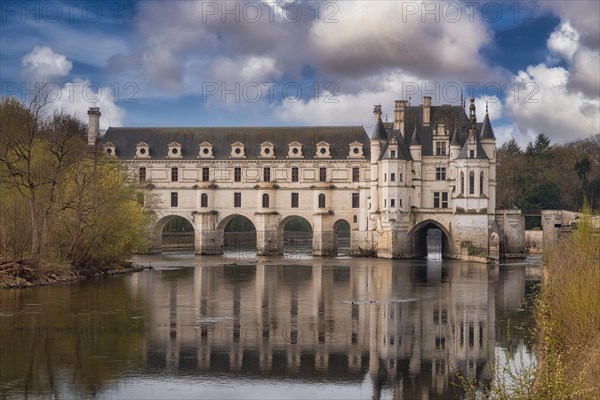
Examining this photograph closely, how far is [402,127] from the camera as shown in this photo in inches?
2361

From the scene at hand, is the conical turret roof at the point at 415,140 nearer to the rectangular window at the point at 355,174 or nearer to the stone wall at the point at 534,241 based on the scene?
the rectangular window at the point at 355,174

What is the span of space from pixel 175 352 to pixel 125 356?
1217mm

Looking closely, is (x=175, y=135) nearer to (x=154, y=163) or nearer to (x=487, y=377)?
(x=154, y=163)

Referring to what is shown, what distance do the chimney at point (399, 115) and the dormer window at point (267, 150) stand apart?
33.3 ft

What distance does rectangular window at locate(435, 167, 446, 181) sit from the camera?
59312 mm

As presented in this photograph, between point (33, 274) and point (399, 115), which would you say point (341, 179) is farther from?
point (33, 274)

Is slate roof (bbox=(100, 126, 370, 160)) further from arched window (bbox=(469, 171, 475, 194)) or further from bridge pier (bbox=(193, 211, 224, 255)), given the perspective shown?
arched window (bbox=(469, 171, 475, 194))

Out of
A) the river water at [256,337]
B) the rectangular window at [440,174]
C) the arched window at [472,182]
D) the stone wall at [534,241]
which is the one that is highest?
the rectangular window at [440,174]

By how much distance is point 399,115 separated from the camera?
196 ft

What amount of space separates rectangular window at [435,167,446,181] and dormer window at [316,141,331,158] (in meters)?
8.73

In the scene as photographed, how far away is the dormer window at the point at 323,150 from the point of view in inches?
2502

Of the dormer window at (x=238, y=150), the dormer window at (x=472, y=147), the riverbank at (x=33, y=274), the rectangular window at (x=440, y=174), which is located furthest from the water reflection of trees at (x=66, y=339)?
the dormer window at (x=238, y=150)

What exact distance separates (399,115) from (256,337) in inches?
1601

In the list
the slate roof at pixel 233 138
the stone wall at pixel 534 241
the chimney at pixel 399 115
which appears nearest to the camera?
the chimney at pixel 399 115
